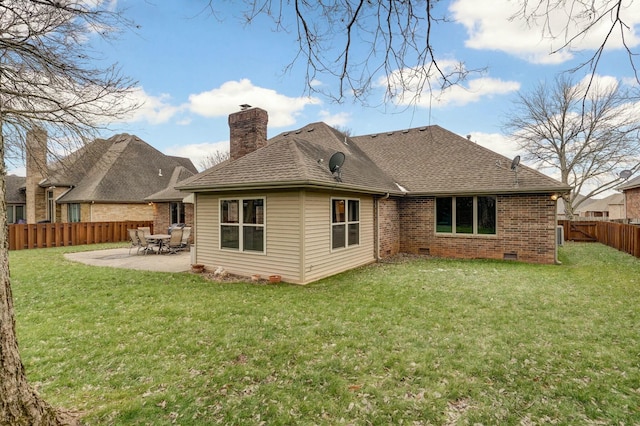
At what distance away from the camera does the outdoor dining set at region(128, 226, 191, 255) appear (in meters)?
13.1

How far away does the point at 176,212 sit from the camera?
17047 millimetres

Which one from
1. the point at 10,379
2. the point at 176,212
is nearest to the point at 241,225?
the point at 10,379

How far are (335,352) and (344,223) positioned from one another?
5.76m

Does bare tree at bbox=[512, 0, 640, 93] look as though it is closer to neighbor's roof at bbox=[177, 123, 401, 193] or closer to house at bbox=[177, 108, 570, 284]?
house at bbox=[177, 108, 570, 284]

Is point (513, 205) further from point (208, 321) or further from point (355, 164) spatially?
point (208, 321)

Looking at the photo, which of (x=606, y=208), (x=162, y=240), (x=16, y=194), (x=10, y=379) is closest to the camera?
(x=10, y=379)

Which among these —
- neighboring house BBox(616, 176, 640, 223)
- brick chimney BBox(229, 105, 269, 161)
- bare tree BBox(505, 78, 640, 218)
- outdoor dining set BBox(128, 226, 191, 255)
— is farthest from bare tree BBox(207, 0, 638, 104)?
neighboring house BBox(616, 176, 640, 223)

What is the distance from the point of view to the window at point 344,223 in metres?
9.38

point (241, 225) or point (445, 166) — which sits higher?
point (445, 166)

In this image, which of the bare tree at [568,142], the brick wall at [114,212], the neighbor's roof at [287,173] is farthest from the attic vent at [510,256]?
the brick wall at [114,212]

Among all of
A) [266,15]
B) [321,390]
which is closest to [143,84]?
[266,15]

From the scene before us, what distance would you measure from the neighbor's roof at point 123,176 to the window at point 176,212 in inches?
177

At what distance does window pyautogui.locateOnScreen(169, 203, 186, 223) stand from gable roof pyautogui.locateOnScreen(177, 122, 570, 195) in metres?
5.95

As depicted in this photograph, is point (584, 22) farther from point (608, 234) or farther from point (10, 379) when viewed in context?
point (608, 234)
